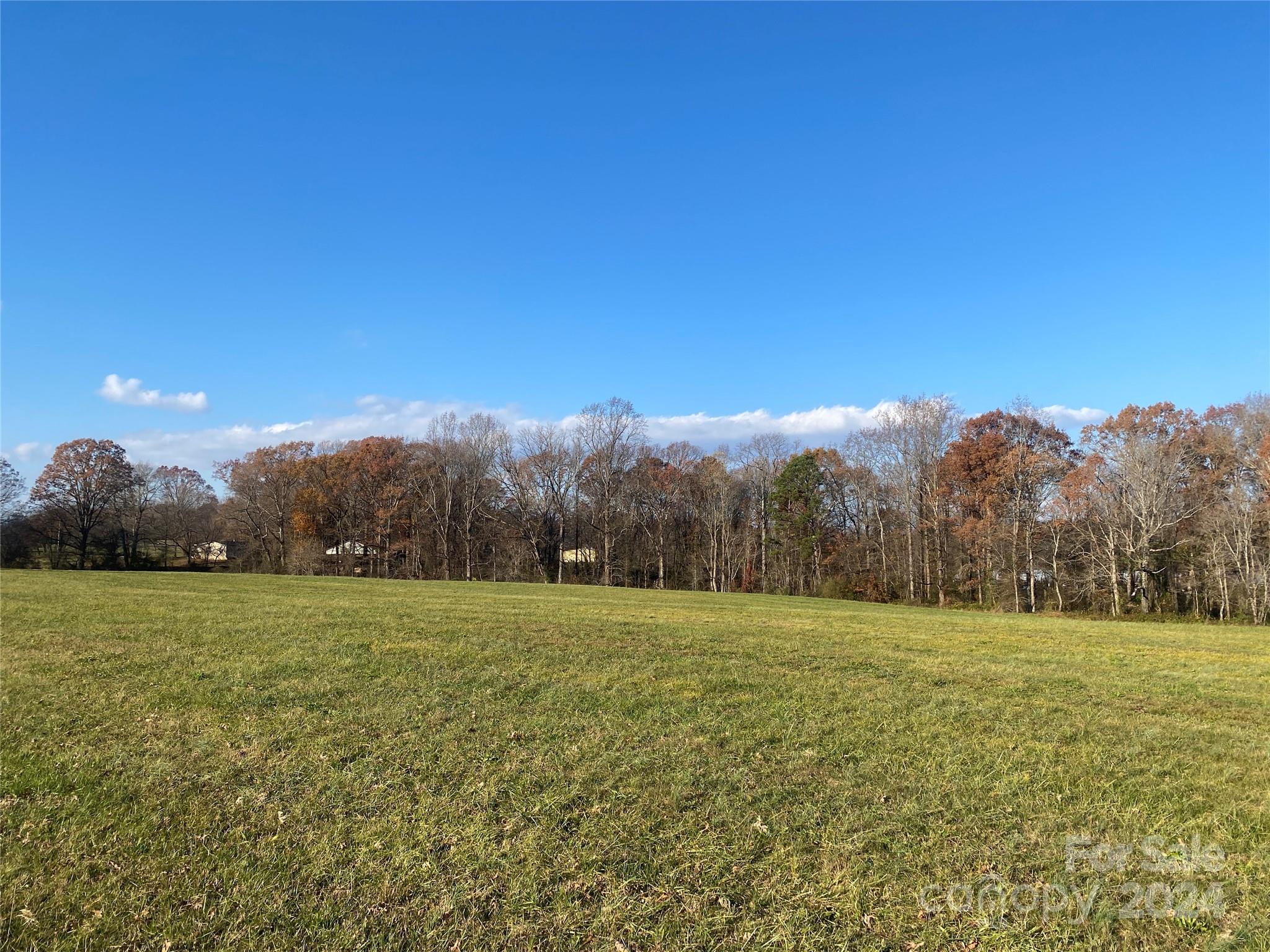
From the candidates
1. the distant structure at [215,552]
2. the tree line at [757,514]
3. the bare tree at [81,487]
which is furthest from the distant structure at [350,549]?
the bare tree at [81,487]

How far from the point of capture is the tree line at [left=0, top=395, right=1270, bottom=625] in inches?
1523

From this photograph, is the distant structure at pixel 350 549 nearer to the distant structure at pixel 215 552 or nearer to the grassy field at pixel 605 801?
the distant structure at pixel 215 552

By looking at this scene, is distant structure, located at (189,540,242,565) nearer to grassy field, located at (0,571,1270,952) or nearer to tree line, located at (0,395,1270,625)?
tree line, located at (0,395,1270,625)

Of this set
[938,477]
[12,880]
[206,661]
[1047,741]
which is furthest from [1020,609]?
[12,880]

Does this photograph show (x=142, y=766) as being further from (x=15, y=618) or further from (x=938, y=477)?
(x=938, y=477)

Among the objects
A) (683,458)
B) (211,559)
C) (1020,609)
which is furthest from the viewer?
(211,559)

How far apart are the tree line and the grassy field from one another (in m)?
35.8

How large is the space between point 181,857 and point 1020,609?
4677cm

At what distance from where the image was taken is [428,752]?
5520 mm

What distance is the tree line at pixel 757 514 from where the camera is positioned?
3869 centimetres

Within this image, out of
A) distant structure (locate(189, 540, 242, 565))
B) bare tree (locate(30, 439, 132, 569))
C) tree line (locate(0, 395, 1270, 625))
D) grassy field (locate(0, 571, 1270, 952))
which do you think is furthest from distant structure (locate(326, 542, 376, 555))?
grassy field (locate(0, 571, 1270, 952))

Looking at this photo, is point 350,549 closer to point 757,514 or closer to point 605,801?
point 757,514

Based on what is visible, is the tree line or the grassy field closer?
the grassy field

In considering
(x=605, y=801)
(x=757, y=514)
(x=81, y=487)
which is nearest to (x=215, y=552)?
(x=81, y=487)
